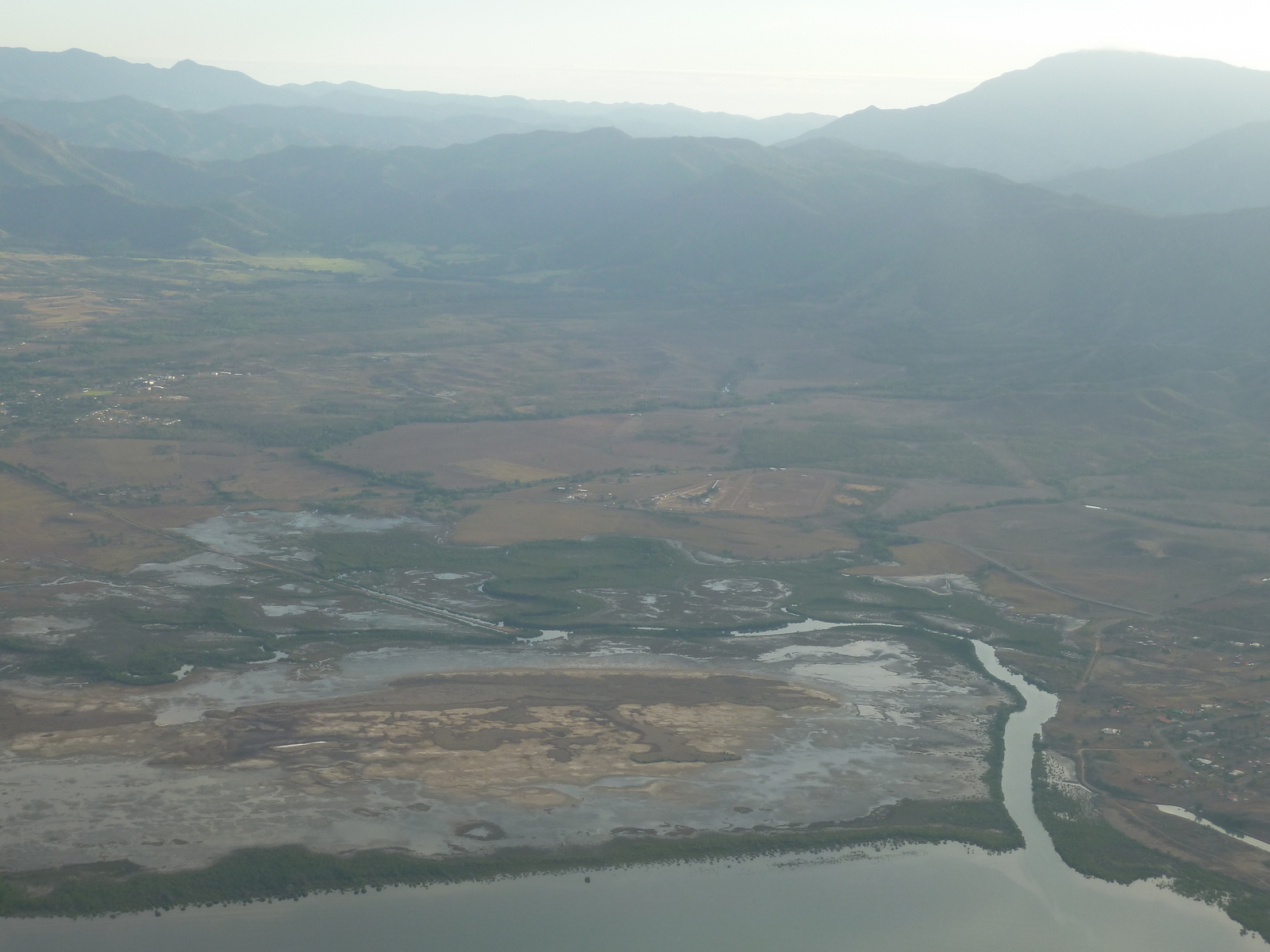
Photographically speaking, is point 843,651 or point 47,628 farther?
point 843,651

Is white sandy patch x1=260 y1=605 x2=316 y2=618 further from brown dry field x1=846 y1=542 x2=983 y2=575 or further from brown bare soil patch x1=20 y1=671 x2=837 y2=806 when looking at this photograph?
brown dry field x1=846 y1=542 x2=983 y2=575

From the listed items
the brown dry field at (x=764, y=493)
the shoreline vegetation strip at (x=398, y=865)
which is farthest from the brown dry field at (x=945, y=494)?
the shoreline vegetation strip at (x=398, y=865)

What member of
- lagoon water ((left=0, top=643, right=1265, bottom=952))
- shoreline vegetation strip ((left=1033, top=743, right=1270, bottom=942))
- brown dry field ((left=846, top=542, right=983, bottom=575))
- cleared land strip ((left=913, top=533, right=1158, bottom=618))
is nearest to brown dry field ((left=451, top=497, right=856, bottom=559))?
brown dry field ((left=846, top=542, right=983, bottom=575))

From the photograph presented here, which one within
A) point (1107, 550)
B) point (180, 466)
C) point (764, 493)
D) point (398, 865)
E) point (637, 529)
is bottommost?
point (398, 865)

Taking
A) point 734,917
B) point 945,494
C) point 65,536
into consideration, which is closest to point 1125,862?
point 734,917

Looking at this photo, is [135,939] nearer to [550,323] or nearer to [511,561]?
[511,561]

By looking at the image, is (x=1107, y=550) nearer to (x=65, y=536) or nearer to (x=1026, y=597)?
(x=1026, y=597)

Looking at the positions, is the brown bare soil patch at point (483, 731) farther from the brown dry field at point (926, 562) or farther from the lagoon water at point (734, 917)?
the brown dry field at point (926, 562)
